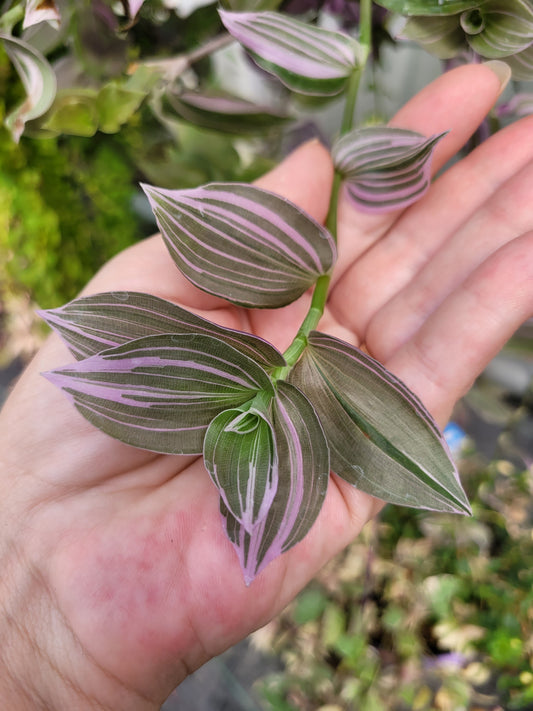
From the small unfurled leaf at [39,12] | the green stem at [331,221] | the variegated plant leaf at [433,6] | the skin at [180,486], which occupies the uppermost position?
the small unfurled leaf at [39,12]

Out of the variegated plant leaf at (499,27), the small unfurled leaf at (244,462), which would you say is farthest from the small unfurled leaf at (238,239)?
the variegated plant leaf at (499,27)

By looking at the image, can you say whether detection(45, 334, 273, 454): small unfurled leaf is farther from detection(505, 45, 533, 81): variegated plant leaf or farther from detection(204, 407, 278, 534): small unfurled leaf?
detection(505, 45, 533, 81): variegated plant leaf

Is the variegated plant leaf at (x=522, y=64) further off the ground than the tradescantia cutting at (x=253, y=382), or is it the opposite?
the variegated plant leaf at (x=522, y=64)

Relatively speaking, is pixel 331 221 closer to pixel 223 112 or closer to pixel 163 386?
pixel 223 112

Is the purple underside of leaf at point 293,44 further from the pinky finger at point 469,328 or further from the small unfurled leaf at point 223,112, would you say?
the pinky finger at point 469,328

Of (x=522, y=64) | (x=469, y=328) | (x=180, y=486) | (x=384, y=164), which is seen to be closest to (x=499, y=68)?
(x=522, y=64)

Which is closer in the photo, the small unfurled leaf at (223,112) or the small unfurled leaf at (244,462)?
the small unfurled leaf at (244,462)

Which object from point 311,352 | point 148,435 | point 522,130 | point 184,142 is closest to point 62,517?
point 148,435
